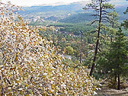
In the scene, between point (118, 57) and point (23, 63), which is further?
point (118, 57)

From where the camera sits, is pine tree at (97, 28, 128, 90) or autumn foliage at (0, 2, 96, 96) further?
pine tree at (97, 28, 128, 90)

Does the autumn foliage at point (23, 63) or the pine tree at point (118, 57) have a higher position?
the autumn foliage at point (23, 63)

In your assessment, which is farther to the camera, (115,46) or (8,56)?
(115,46)

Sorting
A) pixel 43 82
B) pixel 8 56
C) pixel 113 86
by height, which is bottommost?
pixel 113 86

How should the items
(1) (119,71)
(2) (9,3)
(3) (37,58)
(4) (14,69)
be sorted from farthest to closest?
(1) (119,71) < (2) (9,3) < (3) (37,58) < (4) (14,69)

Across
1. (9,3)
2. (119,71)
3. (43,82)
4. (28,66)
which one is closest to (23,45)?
(28,66)

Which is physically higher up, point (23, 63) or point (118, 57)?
point (23, 63)

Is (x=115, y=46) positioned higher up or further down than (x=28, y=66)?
further down

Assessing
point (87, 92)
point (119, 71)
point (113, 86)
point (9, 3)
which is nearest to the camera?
point (9, 3)

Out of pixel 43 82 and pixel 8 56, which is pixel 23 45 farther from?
pixel 43 82

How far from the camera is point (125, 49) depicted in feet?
44.0

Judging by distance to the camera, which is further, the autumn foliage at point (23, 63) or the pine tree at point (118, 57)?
the pine tree at point (118, 57)

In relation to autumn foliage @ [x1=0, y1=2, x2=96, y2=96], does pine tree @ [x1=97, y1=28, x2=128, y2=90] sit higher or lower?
lower

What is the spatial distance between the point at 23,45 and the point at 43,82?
1.14 m
